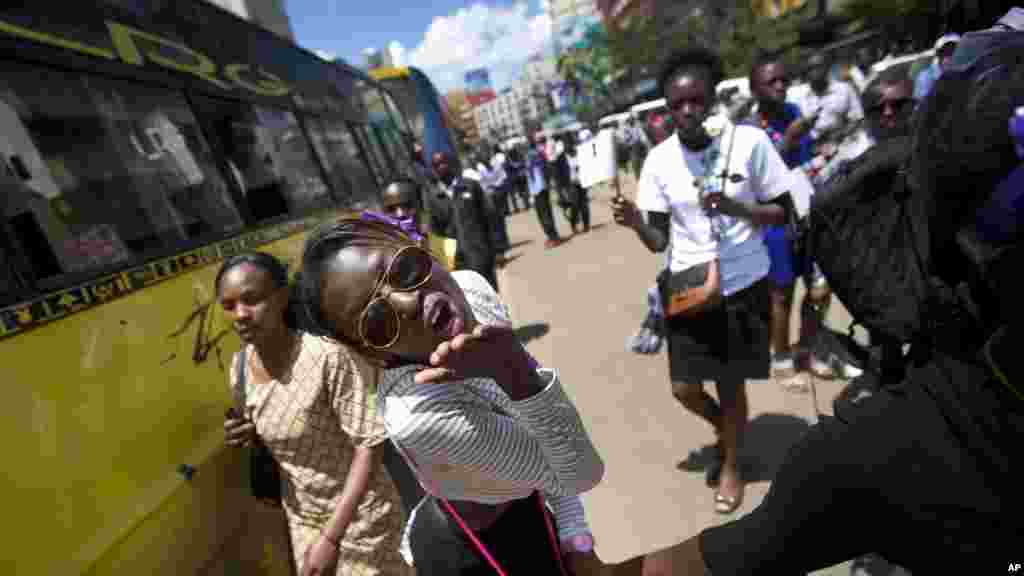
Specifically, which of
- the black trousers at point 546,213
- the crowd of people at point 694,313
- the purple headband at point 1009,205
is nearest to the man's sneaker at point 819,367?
the crowd of people at point 694,313

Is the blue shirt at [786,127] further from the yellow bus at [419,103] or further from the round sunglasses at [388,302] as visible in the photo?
the yellow bus at [419,103]

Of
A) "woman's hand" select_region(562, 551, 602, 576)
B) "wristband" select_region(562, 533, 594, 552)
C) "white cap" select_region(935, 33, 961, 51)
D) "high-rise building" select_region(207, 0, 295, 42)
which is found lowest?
"woman's hand" select_region(562, 551, 602, 576)

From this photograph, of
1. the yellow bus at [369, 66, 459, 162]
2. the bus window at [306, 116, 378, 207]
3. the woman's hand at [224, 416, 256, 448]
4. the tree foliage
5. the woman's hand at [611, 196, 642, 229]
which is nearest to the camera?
the woman's hand at [224, 416, 256, 448]

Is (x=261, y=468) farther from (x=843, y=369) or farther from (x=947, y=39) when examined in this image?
(x=843, y=369)

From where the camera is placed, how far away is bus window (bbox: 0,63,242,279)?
7.11 feet

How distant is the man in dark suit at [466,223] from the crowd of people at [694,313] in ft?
8.10

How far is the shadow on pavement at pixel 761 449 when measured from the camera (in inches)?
119

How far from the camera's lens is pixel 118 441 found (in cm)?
194

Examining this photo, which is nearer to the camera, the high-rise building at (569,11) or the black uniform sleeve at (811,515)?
the black uniform sleeve at (811,515)

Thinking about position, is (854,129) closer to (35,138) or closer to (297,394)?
(297,394)

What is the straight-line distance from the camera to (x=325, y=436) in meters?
1.93

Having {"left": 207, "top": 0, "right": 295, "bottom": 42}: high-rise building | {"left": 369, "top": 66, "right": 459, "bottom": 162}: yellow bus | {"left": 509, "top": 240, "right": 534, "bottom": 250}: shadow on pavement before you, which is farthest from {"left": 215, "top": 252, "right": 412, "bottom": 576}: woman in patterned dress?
{"left": 207, "top": 0, "right": 295, "bottom": 42}: high-rise building

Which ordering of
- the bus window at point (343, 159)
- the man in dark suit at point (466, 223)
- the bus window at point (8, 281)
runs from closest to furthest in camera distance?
the bus window at point (8, 281) < the man in dark suit at point (466, 223) < the bus window at point (343, 159)

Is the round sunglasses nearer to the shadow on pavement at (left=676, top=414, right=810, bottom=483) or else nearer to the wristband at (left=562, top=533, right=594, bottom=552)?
the wristband at (left=562, top=533, right=594, bottom=552)
